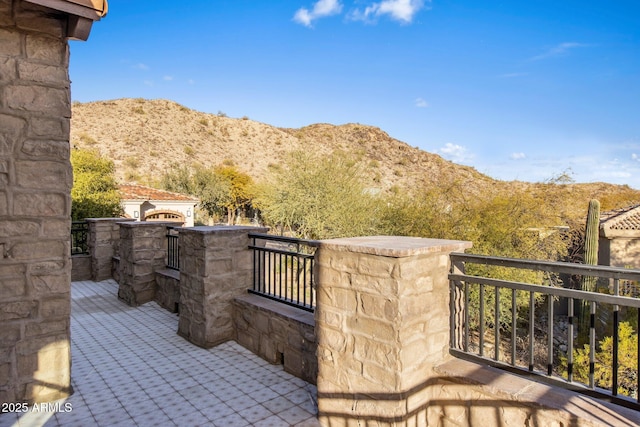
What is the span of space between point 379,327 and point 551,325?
111cm

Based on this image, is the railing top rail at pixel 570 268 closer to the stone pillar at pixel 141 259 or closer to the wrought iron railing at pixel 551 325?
the wrought iron railing at pixel 551 325

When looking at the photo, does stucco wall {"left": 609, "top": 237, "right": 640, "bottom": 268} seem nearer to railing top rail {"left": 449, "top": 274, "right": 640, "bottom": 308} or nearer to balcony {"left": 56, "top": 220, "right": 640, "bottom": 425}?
balcony {"left": 56, "top": 220, "right": 640, "bottom": 425}

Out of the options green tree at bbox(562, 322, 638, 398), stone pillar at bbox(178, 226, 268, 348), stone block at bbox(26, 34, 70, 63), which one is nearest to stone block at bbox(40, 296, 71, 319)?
stone pillar at bbox(178, 226, 268, 348)

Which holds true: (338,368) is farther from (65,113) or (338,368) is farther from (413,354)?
(65,113)

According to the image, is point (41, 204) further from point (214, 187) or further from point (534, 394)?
point (214, 187)

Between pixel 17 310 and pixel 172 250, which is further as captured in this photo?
pixel 172 250

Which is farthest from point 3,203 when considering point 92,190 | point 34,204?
point 92,190

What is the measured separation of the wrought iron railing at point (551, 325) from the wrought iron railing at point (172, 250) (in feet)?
17.3

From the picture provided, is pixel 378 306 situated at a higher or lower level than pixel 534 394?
higher

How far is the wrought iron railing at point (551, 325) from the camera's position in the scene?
2086 mm

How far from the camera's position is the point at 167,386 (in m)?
3.69

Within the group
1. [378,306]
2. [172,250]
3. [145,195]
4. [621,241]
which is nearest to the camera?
[378,306]

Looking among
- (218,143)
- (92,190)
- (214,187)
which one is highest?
(218,143)

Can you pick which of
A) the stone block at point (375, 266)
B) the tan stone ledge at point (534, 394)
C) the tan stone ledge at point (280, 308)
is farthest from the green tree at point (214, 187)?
the tan stone ledge at point (534, 394)
